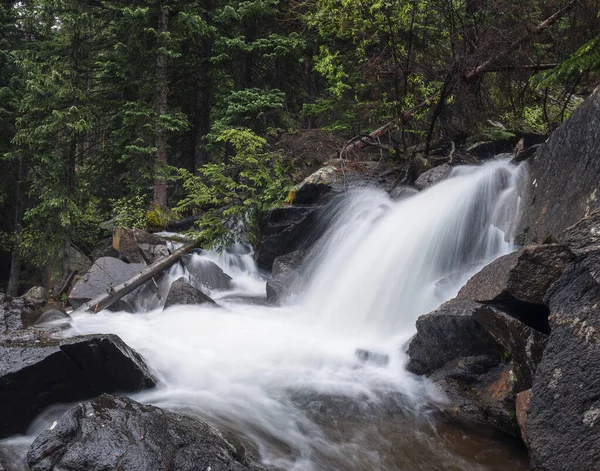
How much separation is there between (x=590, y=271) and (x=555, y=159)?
8.15 ft

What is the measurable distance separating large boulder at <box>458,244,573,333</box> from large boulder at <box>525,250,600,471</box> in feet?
1.99

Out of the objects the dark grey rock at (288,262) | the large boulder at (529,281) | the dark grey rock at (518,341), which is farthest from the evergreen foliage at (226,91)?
the dark grey rock at (518,341)

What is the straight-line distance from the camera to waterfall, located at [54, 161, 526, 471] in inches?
165

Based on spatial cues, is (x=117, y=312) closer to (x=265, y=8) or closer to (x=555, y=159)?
(x=555, y=159)

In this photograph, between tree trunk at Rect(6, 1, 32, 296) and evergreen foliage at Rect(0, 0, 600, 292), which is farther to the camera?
tree trunk at Rect(6, 1, 32, 296)

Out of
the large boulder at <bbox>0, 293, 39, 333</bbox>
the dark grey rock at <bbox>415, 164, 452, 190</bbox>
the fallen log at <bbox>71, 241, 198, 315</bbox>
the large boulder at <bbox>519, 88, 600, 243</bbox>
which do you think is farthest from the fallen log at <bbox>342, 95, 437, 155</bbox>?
the large boulder at <bbox>0, 293, 39, 333</bbox>

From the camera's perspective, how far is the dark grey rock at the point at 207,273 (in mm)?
9977

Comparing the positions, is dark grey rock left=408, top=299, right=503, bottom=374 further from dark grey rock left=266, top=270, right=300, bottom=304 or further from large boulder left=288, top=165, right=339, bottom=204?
large boulder left=288, top=165, right=339, bottom=204

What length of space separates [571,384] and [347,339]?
3.78 m

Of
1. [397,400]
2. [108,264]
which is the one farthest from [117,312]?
[397,400]

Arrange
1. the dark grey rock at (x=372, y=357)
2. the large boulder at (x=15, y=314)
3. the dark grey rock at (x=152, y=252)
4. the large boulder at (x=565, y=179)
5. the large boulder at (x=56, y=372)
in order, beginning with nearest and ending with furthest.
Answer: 1. the large boulder at (x=56, y=372)
2. the large boulder at (x=565, y=179)
3. the dark grey rock at (x=372, y=357)
4. the large boulder at (x=15, y=314)
5. the dark grey rock at (x=152, y=252)

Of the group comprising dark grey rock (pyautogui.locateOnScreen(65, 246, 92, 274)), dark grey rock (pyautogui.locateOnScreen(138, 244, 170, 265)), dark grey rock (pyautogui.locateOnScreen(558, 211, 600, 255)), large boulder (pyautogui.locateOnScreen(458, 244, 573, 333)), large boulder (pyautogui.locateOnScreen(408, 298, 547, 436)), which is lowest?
dark grey rock (pyautogui.locateOnScreen(65, 246, 92, 274))

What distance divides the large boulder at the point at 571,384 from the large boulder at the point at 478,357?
66 centimetres

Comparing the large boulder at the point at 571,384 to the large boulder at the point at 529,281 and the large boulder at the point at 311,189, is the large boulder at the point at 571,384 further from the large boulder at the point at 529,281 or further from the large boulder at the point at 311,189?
the large boulder at the point at 311,189
